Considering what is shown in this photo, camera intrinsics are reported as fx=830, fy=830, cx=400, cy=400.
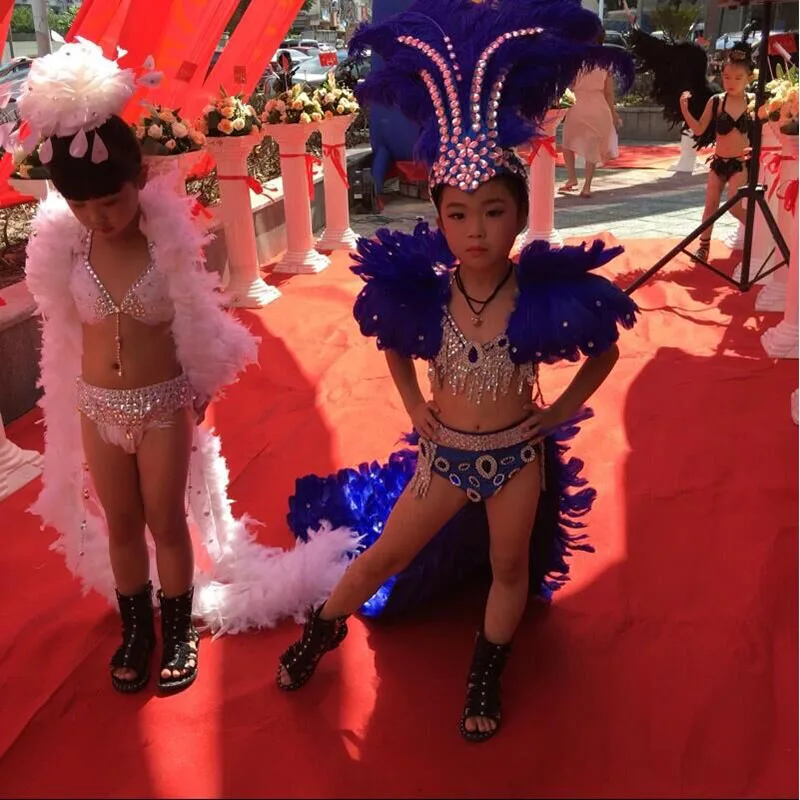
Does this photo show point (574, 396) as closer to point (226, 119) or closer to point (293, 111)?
point (226, 119)

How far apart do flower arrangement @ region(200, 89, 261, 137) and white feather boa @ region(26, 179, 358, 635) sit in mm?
3082

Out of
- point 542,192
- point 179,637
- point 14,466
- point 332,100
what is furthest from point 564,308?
point 332,100

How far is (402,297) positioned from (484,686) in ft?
3.00

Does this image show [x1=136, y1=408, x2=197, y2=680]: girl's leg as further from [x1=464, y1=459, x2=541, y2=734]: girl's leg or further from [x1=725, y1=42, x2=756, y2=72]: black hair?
[x1=725, y1=42, x2=756, y2=72]: black hair

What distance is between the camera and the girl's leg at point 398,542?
75.0 inches

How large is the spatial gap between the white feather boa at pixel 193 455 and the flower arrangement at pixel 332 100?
422cm

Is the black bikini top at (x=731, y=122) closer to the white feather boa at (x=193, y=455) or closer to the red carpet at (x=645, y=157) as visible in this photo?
the red carpet at (x=645, y=157)

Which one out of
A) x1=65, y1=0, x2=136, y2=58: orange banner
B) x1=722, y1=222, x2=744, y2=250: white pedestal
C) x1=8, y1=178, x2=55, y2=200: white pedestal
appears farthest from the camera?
x1=722, y1=222, x2=744, y2=250: white pedestal

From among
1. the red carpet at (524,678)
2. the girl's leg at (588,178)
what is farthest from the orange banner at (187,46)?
the girl's leg at (588,178)

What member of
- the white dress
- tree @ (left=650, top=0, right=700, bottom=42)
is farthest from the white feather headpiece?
tree @ (left=650, top=0, right=700, bottom=42)

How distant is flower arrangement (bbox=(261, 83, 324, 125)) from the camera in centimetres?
569

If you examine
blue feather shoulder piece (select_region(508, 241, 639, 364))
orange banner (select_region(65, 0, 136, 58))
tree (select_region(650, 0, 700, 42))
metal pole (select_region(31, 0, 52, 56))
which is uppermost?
tree (select_region(650, 0, 700, 42))

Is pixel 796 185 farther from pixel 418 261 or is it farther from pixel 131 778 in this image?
pixel 131 778

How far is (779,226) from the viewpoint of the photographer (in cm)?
499
